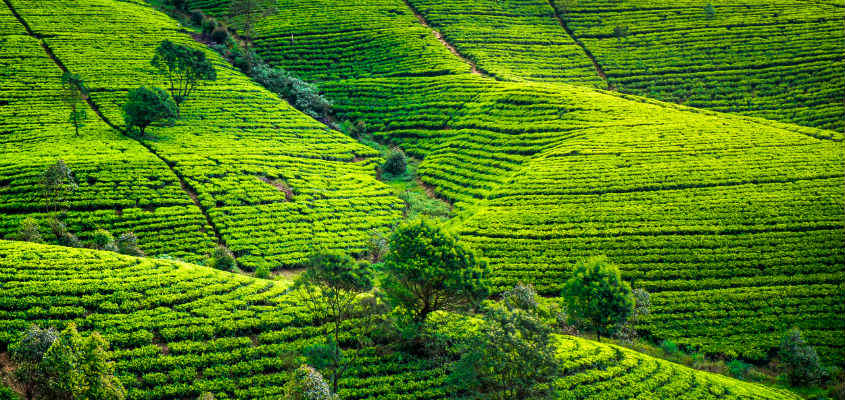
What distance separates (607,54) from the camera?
3861 inches

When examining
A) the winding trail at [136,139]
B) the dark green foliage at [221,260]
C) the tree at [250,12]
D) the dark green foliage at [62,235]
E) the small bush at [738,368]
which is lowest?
the dark green foliage at [62,235]

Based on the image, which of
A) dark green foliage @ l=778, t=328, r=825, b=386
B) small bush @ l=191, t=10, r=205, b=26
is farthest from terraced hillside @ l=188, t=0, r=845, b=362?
small bush @ l=191, t=10, r=205, b=26

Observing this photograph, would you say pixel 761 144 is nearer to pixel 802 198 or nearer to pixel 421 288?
pixel 802 198

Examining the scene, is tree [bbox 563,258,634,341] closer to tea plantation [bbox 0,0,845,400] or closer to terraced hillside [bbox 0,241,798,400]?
tea plantation [bbox 0,0,845,400]

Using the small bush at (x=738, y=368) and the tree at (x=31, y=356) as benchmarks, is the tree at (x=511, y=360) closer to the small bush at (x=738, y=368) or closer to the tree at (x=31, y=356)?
the small bush at (x=738, y=368)

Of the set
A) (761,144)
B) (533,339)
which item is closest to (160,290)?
(533,339)

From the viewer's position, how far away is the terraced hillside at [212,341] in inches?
1180

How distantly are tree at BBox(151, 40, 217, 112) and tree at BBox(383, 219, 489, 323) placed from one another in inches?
1921

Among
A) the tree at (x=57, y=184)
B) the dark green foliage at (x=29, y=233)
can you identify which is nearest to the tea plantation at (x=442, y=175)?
the tree at (x=57, y=184)

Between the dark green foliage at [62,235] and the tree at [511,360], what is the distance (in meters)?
34.0

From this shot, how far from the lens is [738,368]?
36.3 m

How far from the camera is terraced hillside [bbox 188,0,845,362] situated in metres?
41.3

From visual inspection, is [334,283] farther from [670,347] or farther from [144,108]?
[144,108]

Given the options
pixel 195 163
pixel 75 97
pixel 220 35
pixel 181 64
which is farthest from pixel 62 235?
pixel 220 35
